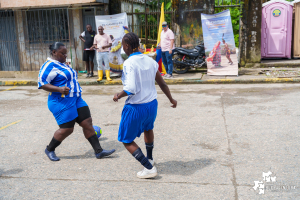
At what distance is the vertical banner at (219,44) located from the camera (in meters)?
10.5

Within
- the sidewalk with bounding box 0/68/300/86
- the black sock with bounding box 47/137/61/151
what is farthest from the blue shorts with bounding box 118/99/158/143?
the sidewalk with bounding box 0/68/300/86

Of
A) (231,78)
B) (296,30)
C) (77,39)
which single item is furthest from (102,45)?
(296,30)

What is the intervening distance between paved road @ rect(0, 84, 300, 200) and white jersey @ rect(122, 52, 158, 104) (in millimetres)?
988

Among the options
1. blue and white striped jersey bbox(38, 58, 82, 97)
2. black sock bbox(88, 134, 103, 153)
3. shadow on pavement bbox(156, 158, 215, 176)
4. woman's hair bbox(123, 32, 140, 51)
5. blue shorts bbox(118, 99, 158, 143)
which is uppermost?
woman's hair bbox(123, 32, 140, 51)

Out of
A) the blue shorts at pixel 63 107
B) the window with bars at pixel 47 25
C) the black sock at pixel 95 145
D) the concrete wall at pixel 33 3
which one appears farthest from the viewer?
the window with bars at pixel 47 25

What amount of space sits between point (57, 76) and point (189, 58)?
7818 millimetres

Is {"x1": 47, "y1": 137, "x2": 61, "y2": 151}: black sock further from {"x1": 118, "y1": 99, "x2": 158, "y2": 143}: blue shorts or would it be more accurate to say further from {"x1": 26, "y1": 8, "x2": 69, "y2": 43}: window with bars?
{"x1": 26, "y1": 8, "x2": 69, "y2": 43}: window with bars

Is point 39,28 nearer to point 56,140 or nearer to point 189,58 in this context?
point 189,58

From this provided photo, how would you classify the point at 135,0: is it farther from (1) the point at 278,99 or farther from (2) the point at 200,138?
(2) the point at 200,138

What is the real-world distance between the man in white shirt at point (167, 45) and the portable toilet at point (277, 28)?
14.4 feet

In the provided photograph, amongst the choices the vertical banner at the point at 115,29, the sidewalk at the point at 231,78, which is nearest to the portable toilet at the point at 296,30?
the sidewalk at the point at 231,78

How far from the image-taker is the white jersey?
3.35 m

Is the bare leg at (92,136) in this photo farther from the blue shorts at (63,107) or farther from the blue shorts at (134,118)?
the blue shorts at (134,118)

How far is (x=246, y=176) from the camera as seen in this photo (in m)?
3.65
